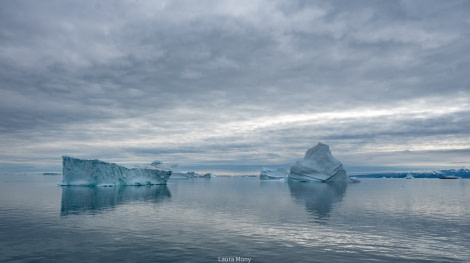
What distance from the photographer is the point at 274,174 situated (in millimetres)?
143875

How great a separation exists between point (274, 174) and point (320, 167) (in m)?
54.4

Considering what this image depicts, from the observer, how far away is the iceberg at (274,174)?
142250 mm

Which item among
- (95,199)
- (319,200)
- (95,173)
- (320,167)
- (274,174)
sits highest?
(95,173)

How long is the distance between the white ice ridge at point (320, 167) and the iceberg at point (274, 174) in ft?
150

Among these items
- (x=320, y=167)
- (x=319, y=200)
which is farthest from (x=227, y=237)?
(x=320, y=167)

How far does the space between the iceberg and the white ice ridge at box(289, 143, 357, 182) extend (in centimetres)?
4570

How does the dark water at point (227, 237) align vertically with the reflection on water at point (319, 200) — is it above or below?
above

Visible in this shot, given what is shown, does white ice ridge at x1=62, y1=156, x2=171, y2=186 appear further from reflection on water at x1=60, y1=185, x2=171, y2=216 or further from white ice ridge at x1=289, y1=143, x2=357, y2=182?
white ice ridge at x1=289, y1=143, x2=357, y2=182

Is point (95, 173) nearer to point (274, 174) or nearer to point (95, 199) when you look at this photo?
point (95, 199)

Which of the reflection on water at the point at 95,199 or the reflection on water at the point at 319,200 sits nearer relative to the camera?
the reflection on water at the point at 95,199

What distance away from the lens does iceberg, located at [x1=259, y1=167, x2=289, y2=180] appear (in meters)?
142

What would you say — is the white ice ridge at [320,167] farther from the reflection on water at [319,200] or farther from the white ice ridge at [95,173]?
the white ice ridge at [95,173]

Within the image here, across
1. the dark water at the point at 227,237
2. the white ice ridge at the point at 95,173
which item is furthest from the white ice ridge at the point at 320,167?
the dark water at the point at 227,237

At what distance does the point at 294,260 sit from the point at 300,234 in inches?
213
